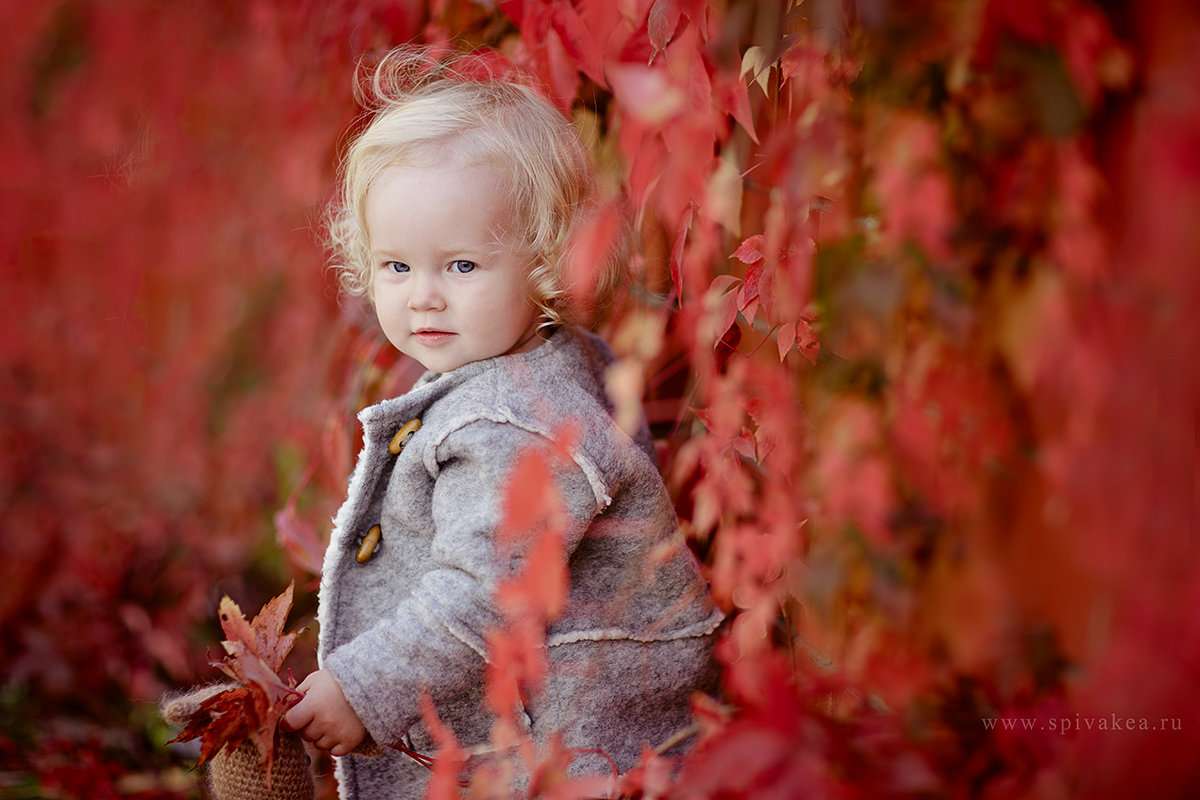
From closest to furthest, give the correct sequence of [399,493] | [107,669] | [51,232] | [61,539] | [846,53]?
[846,53], [399,493], [107,669], [61,539], [51,232]

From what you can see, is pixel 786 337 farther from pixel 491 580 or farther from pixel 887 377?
pixel 491 580

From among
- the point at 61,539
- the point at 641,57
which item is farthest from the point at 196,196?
the point at 641,57

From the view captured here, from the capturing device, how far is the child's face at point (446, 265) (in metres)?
1.32

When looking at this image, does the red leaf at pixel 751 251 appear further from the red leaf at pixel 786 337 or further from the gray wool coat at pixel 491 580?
the gray wool coat at pixel 491 580

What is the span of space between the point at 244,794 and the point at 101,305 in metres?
3.04

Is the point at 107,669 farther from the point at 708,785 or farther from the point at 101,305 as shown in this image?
the point at 708,785

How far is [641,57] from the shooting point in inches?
45.9

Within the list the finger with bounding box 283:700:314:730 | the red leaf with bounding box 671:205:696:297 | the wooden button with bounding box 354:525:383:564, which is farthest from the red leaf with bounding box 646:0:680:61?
the finger with bounding box 283:700:314:730

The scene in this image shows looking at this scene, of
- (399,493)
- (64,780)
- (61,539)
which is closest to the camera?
(399,493)

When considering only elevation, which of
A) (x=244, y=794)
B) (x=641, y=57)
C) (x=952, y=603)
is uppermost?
(x=641, y=57)

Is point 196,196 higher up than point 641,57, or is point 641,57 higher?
point 641,57

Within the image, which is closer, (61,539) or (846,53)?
(846,53)

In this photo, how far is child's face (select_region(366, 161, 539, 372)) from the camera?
1.32 meters

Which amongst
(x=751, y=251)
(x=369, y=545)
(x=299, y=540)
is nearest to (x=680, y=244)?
(x=751, y=251)
